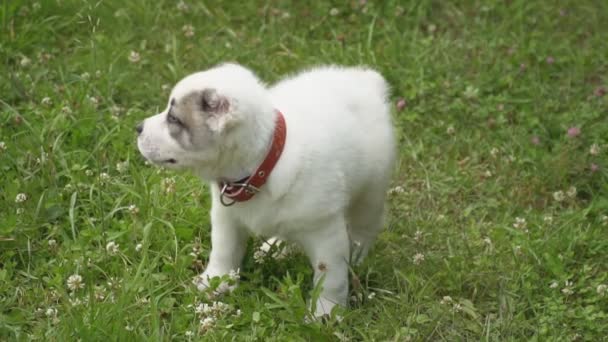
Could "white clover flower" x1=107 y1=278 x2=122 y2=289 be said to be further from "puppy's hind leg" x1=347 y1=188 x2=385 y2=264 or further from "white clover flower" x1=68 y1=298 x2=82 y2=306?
"puppy's hind leg" x1=347 y1=188 x2=385 y2=264

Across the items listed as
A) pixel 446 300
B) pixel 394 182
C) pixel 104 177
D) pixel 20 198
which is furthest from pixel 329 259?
pixel 20 198

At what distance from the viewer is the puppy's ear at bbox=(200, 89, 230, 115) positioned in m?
3.97

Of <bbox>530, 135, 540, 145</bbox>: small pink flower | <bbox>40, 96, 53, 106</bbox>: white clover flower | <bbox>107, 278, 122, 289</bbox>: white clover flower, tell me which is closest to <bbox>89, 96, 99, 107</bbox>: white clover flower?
<bbox>40, 96, 53, 106</bbox>: white clover flower

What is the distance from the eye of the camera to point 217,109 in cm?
399

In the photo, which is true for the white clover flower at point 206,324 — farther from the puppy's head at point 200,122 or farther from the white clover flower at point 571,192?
the white clover flower at point 571,192

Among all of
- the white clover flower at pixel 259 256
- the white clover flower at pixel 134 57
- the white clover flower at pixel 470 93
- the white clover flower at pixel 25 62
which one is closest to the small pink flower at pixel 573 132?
the white clover flower at pixel 470 93

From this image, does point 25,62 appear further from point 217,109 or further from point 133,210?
point 217,109

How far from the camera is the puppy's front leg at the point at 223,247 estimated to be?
4.49 m

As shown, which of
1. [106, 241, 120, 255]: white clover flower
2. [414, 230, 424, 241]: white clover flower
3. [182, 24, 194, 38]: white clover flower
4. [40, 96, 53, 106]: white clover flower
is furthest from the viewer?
[182, 24, 194, 38]: white clover flower

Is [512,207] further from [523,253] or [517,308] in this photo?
[517,308]

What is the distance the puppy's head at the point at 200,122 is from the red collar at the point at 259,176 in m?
0.14

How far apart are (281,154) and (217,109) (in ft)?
1.24

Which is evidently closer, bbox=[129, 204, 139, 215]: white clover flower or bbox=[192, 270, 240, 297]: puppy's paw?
bbox=[192, 270, 240, 297]: puppy's paw

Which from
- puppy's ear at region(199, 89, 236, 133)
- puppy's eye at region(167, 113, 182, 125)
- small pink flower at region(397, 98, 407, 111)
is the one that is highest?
puppy's ear at region(199, 89, 236, 133)
